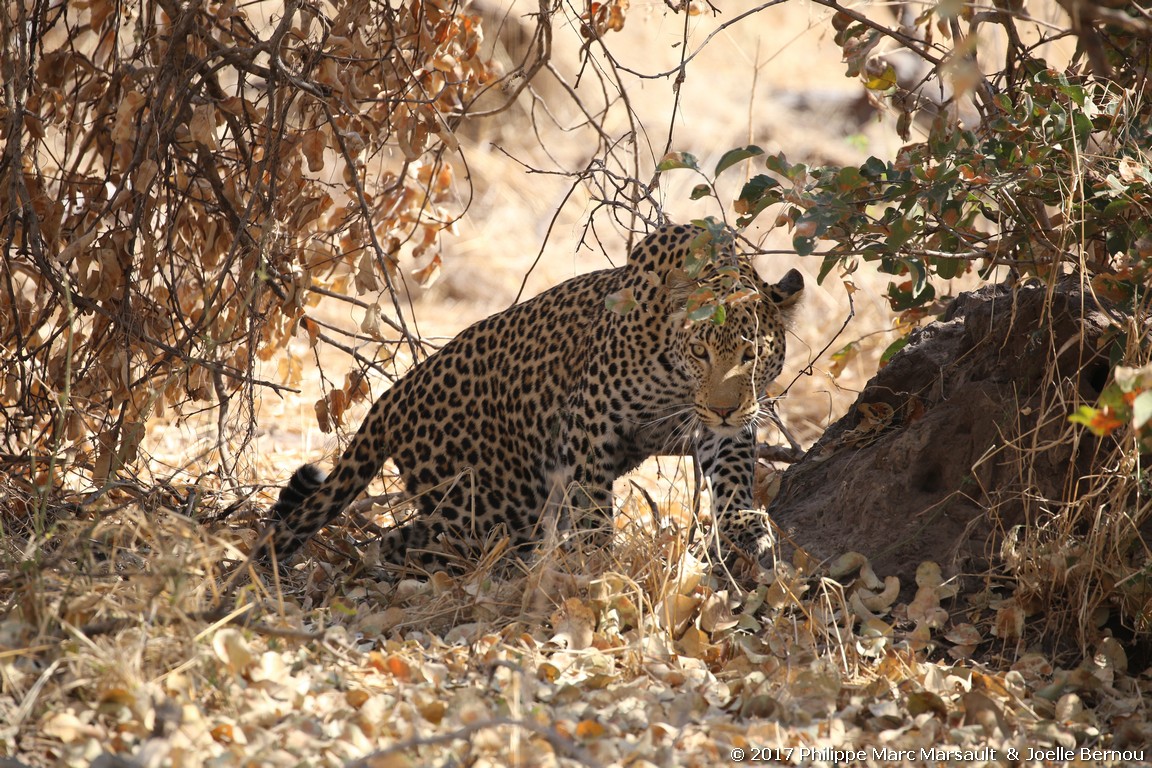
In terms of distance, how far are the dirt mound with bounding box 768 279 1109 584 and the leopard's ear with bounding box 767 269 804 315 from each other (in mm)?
526

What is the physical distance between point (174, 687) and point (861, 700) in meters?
1.97

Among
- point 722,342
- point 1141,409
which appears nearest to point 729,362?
point 722,342

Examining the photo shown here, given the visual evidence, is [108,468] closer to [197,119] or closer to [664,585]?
[197,119]

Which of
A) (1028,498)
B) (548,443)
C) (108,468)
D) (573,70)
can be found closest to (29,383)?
(108,468)

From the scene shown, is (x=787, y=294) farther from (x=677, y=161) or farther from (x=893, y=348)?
(x=677, y=161)

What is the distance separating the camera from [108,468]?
16.6 ft

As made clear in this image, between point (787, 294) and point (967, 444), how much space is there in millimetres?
1044

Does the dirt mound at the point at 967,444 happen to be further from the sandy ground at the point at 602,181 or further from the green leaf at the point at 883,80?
the sandy ground at the point at 602,181

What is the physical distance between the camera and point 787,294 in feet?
17.3

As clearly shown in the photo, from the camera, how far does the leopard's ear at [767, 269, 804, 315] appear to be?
17.3 feet

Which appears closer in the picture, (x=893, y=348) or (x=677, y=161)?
(x=677, y=161)

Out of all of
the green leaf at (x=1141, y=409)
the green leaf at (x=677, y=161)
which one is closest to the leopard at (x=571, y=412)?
the green leaf at (x=677, y=161)

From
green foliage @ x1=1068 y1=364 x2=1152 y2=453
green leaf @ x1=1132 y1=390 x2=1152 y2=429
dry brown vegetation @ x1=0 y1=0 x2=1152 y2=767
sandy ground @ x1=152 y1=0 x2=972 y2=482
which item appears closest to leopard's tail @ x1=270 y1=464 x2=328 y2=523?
dry brown vegetation @ x1=0 y1=0 x2=1152 y2=767

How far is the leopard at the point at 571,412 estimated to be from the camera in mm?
5059
